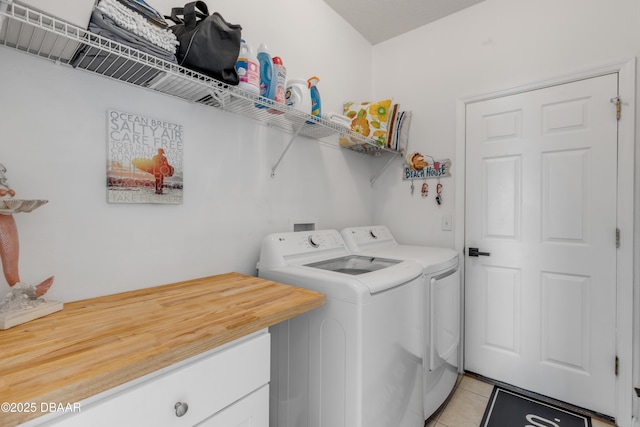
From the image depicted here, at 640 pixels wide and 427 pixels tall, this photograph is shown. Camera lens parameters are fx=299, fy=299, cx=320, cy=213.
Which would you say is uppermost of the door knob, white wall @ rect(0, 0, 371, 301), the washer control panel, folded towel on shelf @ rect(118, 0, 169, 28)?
folded towel on shelf @ rect(118, 0, 169, 28)

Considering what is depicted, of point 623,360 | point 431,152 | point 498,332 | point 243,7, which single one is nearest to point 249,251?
point 243,7

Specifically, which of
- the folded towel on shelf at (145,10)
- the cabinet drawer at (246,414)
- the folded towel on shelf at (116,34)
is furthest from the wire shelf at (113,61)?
the cabinet drawer at (246,414)

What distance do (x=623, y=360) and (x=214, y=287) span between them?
231 cm

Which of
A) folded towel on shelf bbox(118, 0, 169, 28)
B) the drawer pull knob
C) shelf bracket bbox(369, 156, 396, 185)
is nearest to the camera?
the drawer pull knob

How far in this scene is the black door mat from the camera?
1733 millimetres

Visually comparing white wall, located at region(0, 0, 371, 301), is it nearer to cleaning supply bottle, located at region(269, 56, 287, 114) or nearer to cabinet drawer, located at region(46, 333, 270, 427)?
cleaning supply bottle, located at region(269, 56, 287, 114)

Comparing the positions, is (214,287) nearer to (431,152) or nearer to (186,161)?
(186,161)

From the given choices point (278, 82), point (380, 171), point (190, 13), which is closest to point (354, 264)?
point (278, 82)

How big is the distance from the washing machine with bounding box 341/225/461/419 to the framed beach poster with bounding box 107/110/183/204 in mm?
1146

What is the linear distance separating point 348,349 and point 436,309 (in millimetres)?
726

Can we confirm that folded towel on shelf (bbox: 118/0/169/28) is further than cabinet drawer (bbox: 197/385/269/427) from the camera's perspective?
Yes

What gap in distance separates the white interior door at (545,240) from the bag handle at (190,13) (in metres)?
1.91

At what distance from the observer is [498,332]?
2.12 meters

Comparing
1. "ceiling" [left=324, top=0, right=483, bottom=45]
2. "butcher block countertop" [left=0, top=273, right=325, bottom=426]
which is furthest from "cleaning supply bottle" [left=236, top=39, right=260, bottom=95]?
"ceiling" [left=324, top=0, right=483, bottom=45]
